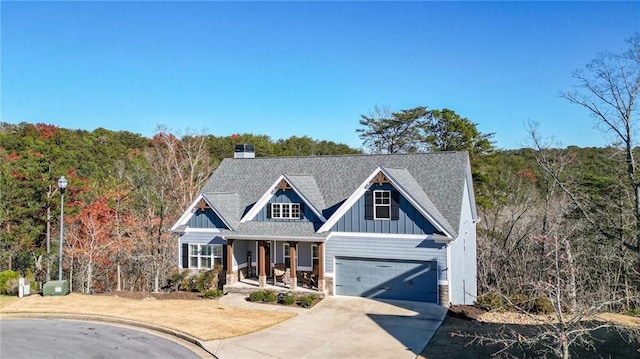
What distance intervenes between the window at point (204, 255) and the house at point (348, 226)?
54 mm

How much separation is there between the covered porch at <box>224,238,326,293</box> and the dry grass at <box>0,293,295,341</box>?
2.56m

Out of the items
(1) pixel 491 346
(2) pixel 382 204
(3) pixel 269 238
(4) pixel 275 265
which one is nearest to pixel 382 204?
(2) pixel 382 204

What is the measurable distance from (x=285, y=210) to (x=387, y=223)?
18.2 ft

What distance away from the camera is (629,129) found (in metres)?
17.6

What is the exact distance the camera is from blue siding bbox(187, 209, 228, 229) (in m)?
25.2

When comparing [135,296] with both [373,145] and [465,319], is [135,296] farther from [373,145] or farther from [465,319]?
[373,145]

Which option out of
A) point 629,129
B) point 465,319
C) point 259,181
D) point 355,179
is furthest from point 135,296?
point 629,129

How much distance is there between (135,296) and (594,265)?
90.7ft

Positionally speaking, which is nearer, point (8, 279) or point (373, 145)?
point (8, 279)

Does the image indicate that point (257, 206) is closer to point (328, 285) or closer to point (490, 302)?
point (328, 285)

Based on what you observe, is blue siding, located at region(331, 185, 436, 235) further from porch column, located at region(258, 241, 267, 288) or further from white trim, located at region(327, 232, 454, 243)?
porch column, located at region(258, 241, 267, 288)

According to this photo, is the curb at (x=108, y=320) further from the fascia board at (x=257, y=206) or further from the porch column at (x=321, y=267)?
the fascia board at (x=257, y=206)

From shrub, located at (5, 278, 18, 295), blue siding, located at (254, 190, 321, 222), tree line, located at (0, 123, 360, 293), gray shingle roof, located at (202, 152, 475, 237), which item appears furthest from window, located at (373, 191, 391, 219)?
shrub, located at (5, 278, 18, 295)

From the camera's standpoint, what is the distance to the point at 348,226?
2259cm
